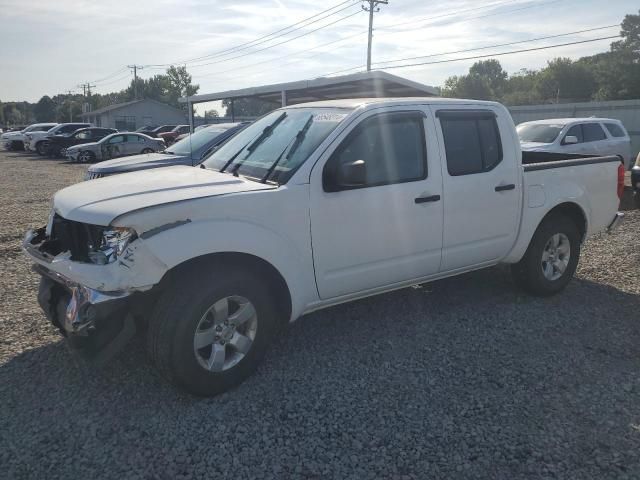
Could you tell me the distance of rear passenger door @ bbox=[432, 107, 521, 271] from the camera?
14.6ft

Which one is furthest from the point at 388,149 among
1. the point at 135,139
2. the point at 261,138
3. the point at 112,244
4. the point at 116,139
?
the point at 116,139

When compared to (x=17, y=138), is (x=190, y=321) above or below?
below

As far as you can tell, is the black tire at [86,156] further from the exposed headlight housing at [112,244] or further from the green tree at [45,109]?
the green tree at [45,109]

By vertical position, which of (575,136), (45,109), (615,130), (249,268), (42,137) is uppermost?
(45,109)

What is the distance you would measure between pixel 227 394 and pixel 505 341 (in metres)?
2.35

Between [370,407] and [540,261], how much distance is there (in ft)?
9.12

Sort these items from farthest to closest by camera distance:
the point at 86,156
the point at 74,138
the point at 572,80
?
the point at 572,80, the point at 74,138, the point at 86,156

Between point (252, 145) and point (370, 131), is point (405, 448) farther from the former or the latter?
point (252, 145)

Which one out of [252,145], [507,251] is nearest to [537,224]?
[507,251]

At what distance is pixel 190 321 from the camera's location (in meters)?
3.24

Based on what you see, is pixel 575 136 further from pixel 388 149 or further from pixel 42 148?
pixel 42 148

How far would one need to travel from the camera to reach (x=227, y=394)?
139 inches

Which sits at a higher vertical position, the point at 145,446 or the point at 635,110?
the point at 635,110

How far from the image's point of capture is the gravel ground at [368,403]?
2871mm
